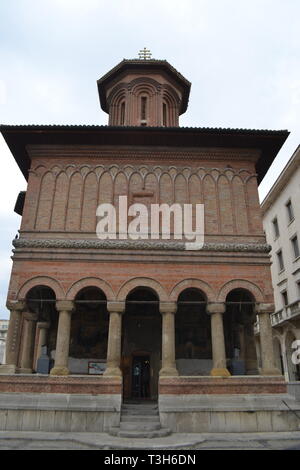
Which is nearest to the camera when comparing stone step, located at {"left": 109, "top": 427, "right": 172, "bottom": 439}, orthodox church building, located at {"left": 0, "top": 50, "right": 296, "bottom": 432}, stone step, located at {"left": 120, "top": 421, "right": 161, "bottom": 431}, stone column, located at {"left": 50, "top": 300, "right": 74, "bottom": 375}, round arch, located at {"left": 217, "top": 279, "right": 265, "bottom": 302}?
stone step, located at {"left": 109, "top": 427, "right": 172, "bottom": 439}

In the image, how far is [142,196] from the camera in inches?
577

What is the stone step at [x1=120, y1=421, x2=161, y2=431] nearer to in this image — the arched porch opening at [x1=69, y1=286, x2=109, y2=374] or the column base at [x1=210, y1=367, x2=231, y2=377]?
the column base at [x1=210, y1=367, x2=231, y2=377]

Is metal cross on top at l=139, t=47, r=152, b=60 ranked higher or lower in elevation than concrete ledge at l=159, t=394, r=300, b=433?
higher

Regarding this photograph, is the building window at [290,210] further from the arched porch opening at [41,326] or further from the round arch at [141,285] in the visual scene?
the arched porch opening at [41,326]

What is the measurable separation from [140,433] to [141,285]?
4.87 meters

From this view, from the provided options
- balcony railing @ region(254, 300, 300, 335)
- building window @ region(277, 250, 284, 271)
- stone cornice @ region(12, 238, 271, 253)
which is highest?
building window @ region(277, 250, 284, 271)

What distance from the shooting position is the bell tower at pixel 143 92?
19734 mm

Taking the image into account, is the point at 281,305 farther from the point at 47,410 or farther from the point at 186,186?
the point at 47,410

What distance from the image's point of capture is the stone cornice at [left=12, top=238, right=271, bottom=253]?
1344 centimetres

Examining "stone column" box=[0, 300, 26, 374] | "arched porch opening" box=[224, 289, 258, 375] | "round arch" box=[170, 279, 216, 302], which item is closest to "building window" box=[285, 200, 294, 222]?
"arched porch opening" box=[224, 289, 258, 375]

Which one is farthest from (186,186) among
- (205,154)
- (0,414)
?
(0,414)

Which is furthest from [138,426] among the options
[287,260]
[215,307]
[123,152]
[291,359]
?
[287,260]

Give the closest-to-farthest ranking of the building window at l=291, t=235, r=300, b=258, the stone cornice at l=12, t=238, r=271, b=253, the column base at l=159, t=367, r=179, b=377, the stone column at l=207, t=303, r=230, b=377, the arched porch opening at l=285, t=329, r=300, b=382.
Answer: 1. the column base at l=159, t=367, r=179, b=377
2. the stone column at l=207, t=303, r=230, b=377
3. the stone cornice at l=12, t=238, r=271, b=253
4. the arched porch opening at l=285, t=329, r=300, b=382
5. the building window at l=291, t=235, r=300, b=258

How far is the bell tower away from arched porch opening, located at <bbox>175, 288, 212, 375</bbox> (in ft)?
33.8
